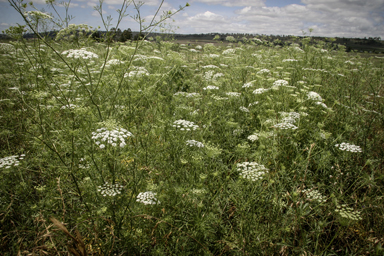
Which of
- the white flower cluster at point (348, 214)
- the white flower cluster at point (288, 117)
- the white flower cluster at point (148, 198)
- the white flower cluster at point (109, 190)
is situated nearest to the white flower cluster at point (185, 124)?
the white flower cluster at point (148, 198)

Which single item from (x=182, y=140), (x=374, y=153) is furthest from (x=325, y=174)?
(x=182, y=140)

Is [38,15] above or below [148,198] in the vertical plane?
above

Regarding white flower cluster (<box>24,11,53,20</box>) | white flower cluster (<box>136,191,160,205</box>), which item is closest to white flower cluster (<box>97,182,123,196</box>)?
white flower cluster (<box>136,191,160,205</box>)

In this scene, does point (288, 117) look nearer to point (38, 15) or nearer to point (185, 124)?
point (185, 124)

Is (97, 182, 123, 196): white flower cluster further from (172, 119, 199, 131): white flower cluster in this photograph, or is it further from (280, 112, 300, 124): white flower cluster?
(280, 112, 300, 124): white flower cluster

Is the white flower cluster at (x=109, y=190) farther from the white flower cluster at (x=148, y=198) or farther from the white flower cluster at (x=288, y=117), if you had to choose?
the white flower cluster at (x=288, y=117)

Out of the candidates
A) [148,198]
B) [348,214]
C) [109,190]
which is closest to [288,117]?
[348,214]

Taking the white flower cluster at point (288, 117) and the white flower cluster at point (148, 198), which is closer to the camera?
the white flower cluster at point (148, 198)

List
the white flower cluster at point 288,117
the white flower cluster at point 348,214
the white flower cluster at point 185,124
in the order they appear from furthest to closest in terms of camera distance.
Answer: the white flower cluster at point 288,117
the white flower cluster at point 185,124
the white flower cluster at point 348,214

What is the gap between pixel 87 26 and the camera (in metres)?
2.86

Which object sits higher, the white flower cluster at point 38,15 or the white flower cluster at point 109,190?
the white flower cluster at point 38,15

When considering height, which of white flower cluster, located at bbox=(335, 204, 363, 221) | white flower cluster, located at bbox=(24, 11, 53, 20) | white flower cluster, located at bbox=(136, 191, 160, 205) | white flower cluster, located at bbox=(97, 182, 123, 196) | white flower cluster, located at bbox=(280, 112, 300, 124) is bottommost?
white flower cluster, located at bbox=(136, 191, 160, 205)

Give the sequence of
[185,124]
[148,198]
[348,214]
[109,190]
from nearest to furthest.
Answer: [348,214]
[109,190]
[148,198]
[185,124]

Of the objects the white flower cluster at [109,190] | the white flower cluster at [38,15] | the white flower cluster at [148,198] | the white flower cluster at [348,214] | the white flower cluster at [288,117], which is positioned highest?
the white flower cluster at [38,15]
